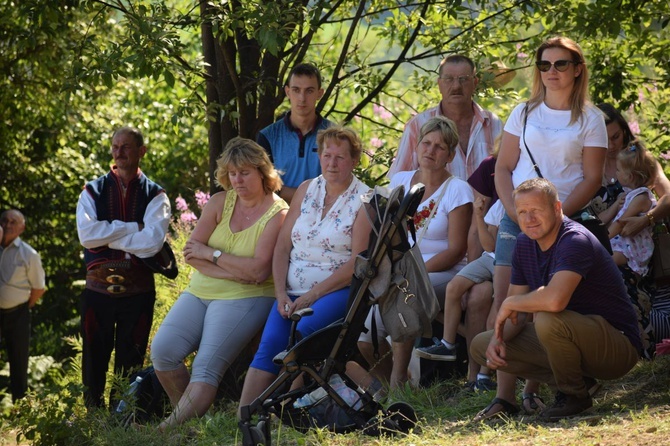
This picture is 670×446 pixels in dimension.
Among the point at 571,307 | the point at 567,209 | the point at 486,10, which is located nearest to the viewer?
the point at 571,307

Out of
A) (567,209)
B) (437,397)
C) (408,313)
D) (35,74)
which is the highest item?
(35,74)

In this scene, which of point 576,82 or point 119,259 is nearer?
point 576,82

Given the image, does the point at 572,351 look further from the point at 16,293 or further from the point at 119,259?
the point at 16,293

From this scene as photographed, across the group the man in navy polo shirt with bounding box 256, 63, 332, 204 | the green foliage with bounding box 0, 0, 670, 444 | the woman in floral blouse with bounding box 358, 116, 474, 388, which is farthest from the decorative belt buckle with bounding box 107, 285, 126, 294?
the woman in floral blouse with bounding box 358, 116, 474, 388

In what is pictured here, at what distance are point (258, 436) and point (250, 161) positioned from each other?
201 centimetres

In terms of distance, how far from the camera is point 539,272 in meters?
5.38

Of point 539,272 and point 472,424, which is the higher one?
point 539,272

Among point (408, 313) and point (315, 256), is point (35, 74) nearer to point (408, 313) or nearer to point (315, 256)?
point (315, 256)

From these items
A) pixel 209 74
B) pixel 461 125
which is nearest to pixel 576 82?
pixel 461 125

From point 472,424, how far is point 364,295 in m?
0.90

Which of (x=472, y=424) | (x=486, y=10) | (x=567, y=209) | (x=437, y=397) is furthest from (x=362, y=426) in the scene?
(x=486, y=10)

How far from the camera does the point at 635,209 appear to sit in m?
6.75

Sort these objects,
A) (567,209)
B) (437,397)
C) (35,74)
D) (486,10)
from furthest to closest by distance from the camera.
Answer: (35,74), (486,10), (437,397), (567,209)

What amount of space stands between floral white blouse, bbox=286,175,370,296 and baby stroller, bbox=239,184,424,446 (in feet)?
2.04
